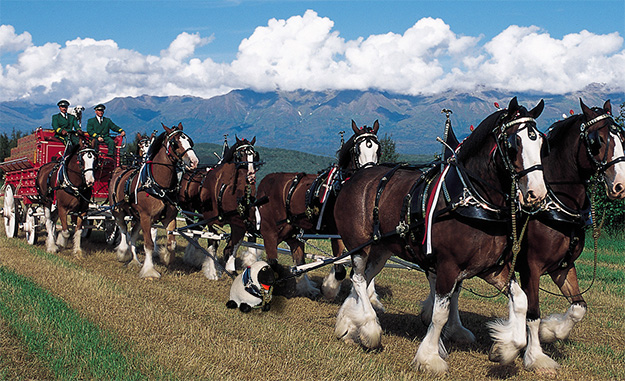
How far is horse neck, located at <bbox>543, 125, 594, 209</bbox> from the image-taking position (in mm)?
5508

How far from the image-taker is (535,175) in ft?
14.9

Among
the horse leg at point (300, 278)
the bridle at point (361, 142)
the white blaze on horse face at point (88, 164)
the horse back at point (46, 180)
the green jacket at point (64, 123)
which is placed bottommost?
the horse leg at point (300, 278)

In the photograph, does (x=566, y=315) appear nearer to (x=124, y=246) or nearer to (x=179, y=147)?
(x=179, y=147)

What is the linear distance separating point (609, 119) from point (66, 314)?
6574 millimetres

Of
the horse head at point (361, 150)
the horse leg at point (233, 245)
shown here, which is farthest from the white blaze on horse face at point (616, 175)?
the horse leg at point (233, 245)

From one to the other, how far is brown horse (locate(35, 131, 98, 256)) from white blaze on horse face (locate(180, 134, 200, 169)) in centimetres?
296

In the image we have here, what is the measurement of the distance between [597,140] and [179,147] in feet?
22.9

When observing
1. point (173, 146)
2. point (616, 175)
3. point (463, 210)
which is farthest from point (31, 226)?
point (616, 175)

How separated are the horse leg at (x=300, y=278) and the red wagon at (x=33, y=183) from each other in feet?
17.3

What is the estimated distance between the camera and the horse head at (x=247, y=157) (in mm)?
9172

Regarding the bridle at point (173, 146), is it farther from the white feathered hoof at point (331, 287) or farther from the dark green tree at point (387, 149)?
the dark green tree at point (387, 149)

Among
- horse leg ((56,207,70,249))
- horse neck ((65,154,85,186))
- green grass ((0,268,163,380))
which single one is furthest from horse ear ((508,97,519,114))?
horse leg ((56,207,70,249))

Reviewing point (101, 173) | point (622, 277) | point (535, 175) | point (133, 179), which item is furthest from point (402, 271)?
point (535, 175)

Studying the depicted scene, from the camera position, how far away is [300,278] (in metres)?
9.41
